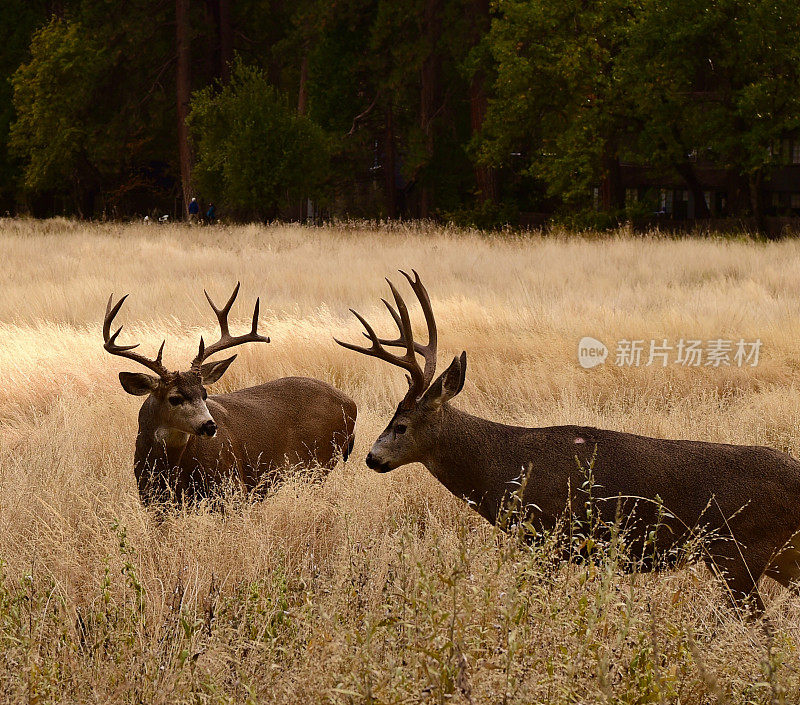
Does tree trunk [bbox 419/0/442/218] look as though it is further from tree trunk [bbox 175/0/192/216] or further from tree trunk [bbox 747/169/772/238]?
tree trunk [bbox 747/169/772/238]

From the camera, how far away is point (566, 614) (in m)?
3.50

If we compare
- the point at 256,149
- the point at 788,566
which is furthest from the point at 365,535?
the point at 256,149

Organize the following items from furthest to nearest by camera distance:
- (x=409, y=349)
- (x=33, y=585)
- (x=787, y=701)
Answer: (x=409, y=349) → (x=33, y=585) → (x=787, y=701)

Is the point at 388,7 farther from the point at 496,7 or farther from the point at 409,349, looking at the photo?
the point at 409,349

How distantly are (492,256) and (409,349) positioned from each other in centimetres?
1278

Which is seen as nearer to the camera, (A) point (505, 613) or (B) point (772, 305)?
(A) point (505, 613)

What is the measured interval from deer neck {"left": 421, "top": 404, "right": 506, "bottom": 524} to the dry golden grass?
0.23m

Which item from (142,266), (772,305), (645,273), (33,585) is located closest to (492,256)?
(645,273)

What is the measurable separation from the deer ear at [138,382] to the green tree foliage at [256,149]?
2381 centimetres

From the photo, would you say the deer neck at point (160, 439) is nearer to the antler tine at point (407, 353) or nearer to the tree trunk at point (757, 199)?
the antler tine at point (407, 353)

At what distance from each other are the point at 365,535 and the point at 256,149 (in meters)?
25.0

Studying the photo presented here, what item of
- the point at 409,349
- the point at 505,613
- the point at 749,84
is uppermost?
the point at 749,84

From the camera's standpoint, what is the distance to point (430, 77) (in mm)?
32688

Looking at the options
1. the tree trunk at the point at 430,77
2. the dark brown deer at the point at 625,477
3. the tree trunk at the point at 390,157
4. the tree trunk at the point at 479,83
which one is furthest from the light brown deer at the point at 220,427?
the tree trunk at the point at 390,157
